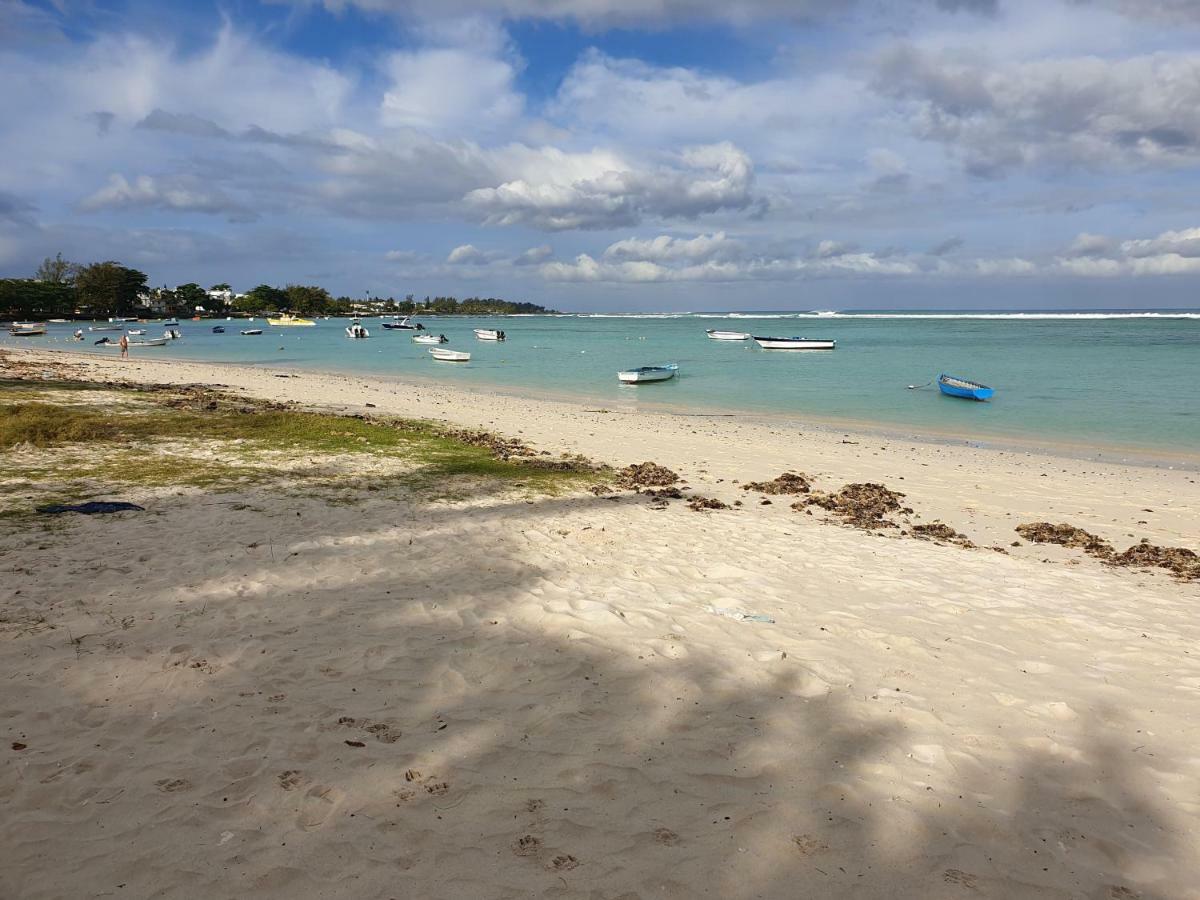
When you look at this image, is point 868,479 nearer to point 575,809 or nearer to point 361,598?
point 361,598

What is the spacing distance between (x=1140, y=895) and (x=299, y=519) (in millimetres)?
8900

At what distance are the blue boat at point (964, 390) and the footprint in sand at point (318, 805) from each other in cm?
3412

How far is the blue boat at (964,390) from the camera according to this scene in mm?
31719

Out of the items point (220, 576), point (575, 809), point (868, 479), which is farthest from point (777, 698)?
point (868, 479)

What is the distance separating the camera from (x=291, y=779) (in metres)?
3.93

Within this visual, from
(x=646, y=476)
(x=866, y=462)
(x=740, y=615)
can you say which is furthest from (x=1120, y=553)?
(x=646, y=476)

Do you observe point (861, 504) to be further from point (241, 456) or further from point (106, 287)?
point (106, 287)

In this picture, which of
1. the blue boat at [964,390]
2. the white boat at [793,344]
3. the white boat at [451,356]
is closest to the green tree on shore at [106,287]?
the white boat at [451,356]

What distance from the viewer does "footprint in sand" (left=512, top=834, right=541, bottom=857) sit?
11.3 ft

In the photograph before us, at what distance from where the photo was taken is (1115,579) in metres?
8.68

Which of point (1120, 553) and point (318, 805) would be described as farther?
point (1120, 553)

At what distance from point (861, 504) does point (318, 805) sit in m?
10.8

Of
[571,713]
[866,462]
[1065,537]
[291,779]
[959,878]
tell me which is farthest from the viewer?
[866,462]

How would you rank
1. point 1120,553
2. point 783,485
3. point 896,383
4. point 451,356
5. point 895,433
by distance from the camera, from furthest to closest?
point 451,356
point 896,383
point 895,433
point 783,485
point 1120,553
